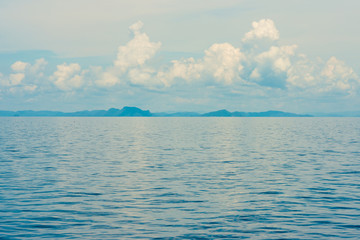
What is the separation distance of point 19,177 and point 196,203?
68.2 feet

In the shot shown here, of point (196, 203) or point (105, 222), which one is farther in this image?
point (196, 203)

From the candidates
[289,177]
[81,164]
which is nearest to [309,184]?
[289,177]

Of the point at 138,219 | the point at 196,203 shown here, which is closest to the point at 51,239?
the point at 138,219

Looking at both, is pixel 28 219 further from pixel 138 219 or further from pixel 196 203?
pixel 196 203

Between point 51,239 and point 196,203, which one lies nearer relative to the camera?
point 51,239

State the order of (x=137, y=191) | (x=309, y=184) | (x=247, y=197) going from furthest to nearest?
1. (x=309, y=184)
2. (x=137, y=191)
3. (x=247, y=197)

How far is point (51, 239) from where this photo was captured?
792 inches

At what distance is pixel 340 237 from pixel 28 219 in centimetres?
1906

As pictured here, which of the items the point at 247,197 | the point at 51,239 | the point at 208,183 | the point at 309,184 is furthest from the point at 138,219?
the point at 309,184

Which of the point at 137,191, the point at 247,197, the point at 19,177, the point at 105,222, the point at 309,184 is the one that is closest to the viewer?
the point at 105,222

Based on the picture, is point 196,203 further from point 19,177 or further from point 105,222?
point 19,177

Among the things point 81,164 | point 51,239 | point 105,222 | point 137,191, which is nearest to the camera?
point 51,239

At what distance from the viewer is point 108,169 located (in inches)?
1766

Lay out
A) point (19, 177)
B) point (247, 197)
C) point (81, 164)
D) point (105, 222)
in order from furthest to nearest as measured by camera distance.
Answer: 1. point (81, 164)
2. point (19, 177)
3. point (247, 197)
4. point (105, 222)
